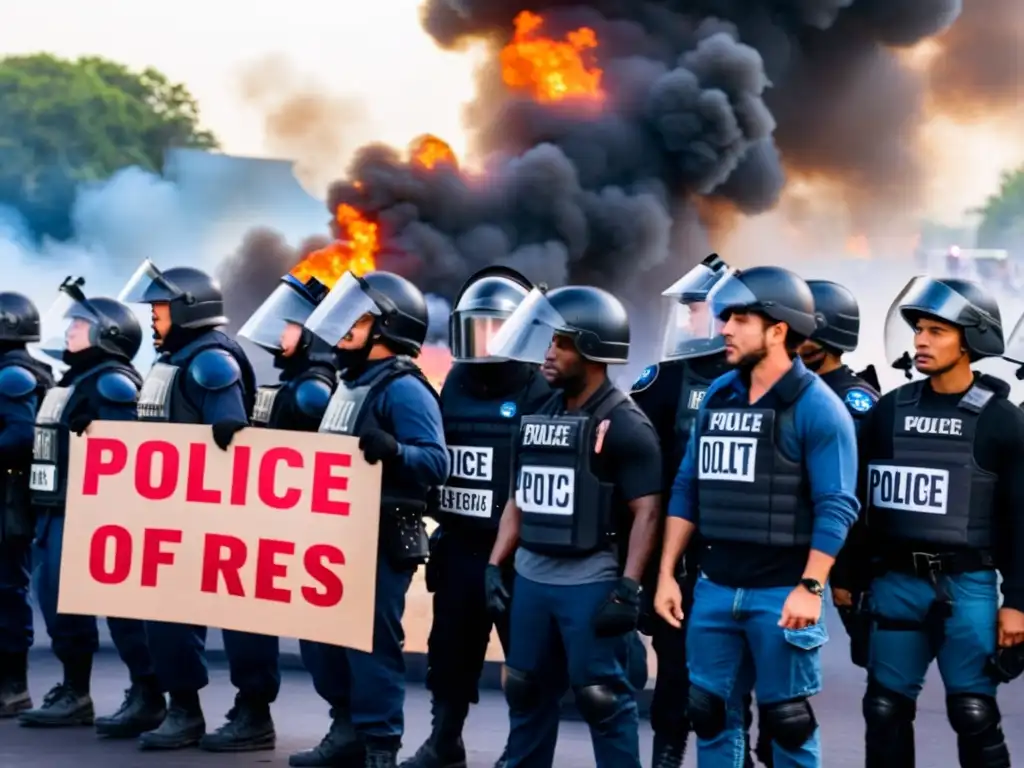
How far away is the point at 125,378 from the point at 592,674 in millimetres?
3120

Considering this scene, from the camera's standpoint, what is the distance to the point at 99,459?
731 centimetres

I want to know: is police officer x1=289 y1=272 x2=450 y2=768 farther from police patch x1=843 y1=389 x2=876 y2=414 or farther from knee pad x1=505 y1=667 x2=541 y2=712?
police patch x1=843 y1=389 x2=876 y2=414

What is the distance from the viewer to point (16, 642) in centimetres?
822

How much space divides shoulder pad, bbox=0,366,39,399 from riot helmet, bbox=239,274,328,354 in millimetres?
1203

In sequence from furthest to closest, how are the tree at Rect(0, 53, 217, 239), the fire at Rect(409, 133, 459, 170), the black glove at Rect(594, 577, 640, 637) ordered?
the tree at Rect(0, 53, 217, 239) < the fire at Rect(409, 133, 459, 170) < the black glove at Rect(594, 577, 640, 637)

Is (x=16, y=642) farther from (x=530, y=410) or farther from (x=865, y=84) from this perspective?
(x=865, y=84)

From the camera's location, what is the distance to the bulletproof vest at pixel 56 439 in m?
7.74

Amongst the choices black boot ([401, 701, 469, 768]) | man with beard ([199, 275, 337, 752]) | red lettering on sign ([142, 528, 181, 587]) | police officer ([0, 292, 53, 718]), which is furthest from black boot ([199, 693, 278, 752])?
police officer ([0, 292, 53, 718])

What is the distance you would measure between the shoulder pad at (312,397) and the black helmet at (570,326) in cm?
163

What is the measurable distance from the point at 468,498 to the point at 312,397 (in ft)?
3.36

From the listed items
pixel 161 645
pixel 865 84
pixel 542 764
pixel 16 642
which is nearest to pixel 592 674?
pixel 542 764

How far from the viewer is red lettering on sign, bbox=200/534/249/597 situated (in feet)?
22.9

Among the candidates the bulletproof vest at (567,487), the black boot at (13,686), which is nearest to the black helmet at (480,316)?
the bulletproof vest at (567,487)

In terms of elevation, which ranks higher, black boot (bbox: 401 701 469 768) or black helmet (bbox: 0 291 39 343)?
black helmet (bbox: 0 291 39 343)
